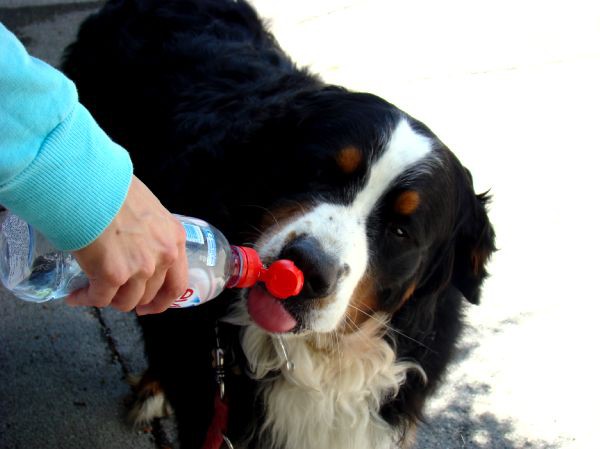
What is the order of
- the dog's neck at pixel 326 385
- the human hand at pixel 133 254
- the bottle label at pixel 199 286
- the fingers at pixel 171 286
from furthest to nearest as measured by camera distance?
the dog's neck at pixel 326 385 → the bottle label at pixel 199 286 → the fingers at pixel 171 286 → the human hand at pixel 133 254

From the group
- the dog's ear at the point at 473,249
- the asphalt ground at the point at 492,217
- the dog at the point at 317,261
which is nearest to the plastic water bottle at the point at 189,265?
the dog at the point at 317,261

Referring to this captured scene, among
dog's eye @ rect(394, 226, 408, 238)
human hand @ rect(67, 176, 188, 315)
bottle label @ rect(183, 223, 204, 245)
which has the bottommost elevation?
dog's eye @ rect(394, 226, 408, 238)

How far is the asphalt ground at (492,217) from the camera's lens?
9.53 ft

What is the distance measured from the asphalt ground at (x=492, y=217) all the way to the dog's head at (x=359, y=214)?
1109mm

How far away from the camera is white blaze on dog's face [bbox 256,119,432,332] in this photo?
1.79 m

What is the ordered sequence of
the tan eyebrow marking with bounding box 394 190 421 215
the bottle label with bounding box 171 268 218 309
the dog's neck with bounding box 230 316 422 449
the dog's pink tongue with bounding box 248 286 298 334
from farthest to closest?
the dog's neck with bounding box 230 316 422 449 → the tan eyebrow marking with bounding box 394 190 421 215 → the dog's pink tongue with bounding box 248 286 298 334 → the bottle label with bounding box 171 268 218 309

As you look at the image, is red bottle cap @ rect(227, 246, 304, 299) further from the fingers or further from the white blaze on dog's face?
the fingers

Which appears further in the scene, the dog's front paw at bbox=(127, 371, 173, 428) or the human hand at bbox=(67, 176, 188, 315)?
the dog's front paw at bbox=(127, 371, 173, 428)

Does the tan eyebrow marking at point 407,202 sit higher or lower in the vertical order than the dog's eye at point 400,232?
higher

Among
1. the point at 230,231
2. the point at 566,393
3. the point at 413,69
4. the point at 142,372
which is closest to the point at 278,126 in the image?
the point at 230,231

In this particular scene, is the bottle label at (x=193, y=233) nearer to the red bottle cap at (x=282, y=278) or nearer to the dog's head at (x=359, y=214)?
the red bottle cap at (x=282, y=278)

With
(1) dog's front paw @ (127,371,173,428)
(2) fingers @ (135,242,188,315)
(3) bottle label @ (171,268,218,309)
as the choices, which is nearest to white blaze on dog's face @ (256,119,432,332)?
(3) bottle label @ (171,268,218,309)

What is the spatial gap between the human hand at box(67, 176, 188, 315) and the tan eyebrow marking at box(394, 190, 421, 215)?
3.02 feet

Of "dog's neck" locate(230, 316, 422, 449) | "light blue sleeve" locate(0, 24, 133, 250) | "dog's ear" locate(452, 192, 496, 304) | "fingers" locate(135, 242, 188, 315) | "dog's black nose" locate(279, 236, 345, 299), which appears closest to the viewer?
"light blue sleeve" locate(0, 24, 133, 250)
